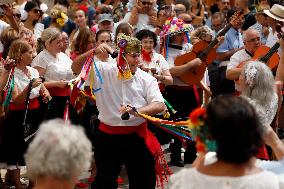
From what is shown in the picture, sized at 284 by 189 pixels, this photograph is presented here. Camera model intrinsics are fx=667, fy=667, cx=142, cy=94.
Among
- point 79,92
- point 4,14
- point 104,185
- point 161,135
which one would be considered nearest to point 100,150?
point 104,185

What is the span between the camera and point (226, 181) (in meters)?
3.21

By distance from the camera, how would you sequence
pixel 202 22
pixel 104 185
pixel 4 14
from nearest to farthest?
Result: pixel 104 185
pixel 4 14
pixel 202 22

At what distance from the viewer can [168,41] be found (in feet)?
28.6

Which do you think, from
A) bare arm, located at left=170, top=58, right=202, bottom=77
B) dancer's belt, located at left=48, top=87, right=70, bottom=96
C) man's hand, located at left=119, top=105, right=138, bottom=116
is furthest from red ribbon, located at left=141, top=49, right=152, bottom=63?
man's hand, located at left=119, top=105, right=138, bottom=116

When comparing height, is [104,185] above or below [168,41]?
below

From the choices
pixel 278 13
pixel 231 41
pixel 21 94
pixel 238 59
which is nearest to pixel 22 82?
pixel 21 94

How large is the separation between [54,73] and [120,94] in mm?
1727

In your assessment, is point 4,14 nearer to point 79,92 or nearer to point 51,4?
point 79,92

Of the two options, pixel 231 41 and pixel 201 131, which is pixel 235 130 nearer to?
pixel 201 131

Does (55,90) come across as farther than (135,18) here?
No

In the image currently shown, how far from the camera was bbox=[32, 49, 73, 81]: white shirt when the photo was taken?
7.46 m

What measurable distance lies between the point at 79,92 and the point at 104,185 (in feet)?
4.91

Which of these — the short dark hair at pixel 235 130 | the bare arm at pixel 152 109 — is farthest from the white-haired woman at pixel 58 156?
the bare arm at pixel 152 109

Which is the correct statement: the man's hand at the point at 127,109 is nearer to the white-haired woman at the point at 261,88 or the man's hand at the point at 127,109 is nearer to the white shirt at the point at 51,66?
the white-haired woman at the point at 261,88
